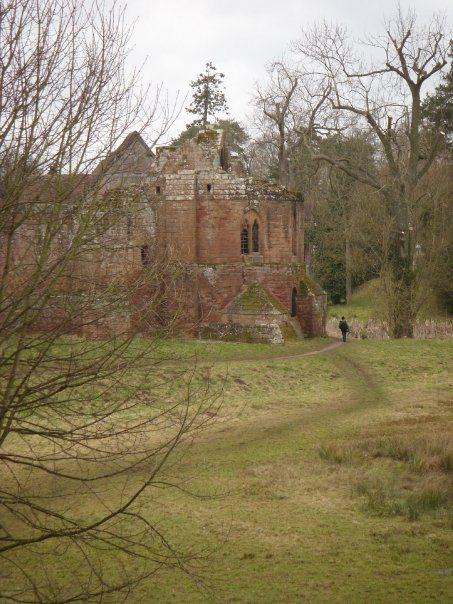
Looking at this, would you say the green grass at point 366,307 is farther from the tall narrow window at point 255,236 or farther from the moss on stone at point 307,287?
the tall narrow window at point 255,236

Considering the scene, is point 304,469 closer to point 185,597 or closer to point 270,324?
point 185,597

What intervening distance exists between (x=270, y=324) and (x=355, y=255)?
65.0 feet

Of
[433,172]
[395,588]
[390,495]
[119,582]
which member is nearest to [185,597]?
[119,582]

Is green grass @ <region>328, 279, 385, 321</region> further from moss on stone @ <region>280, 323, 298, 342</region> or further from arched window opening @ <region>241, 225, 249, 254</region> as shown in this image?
arched window opening @ <region>241, 225, 249, 254</region>

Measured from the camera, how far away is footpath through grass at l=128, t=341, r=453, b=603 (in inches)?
360

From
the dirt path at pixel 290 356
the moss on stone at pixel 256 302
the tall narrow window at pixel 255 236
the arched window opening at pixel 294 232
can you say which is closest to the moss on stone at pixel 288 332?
the moss on stone at pixel 256 302

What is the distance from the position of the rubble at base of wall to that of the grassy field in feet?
14.2

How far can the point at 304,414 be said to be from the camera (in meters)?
18.3

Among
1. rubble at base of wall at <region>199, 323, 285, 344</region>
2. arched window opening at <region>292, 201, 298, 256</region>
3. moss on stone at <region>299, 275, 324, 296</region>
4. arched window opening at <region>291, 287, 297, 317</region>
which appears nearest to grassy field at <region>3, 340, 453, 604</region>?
rubble at base of wall at <region>199, 323, 285, 344</region>

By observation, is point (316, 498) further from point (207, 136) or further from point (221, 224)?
point (207, 136)

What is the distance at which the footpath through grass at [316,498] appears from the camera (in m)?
9.13

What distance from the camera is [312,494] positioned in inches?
489

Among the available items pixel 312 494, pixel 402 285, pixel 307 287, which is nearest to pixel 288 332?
pixel 307 287

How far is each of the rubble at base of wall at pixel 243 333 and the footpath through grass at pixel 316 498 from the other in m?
5.15
